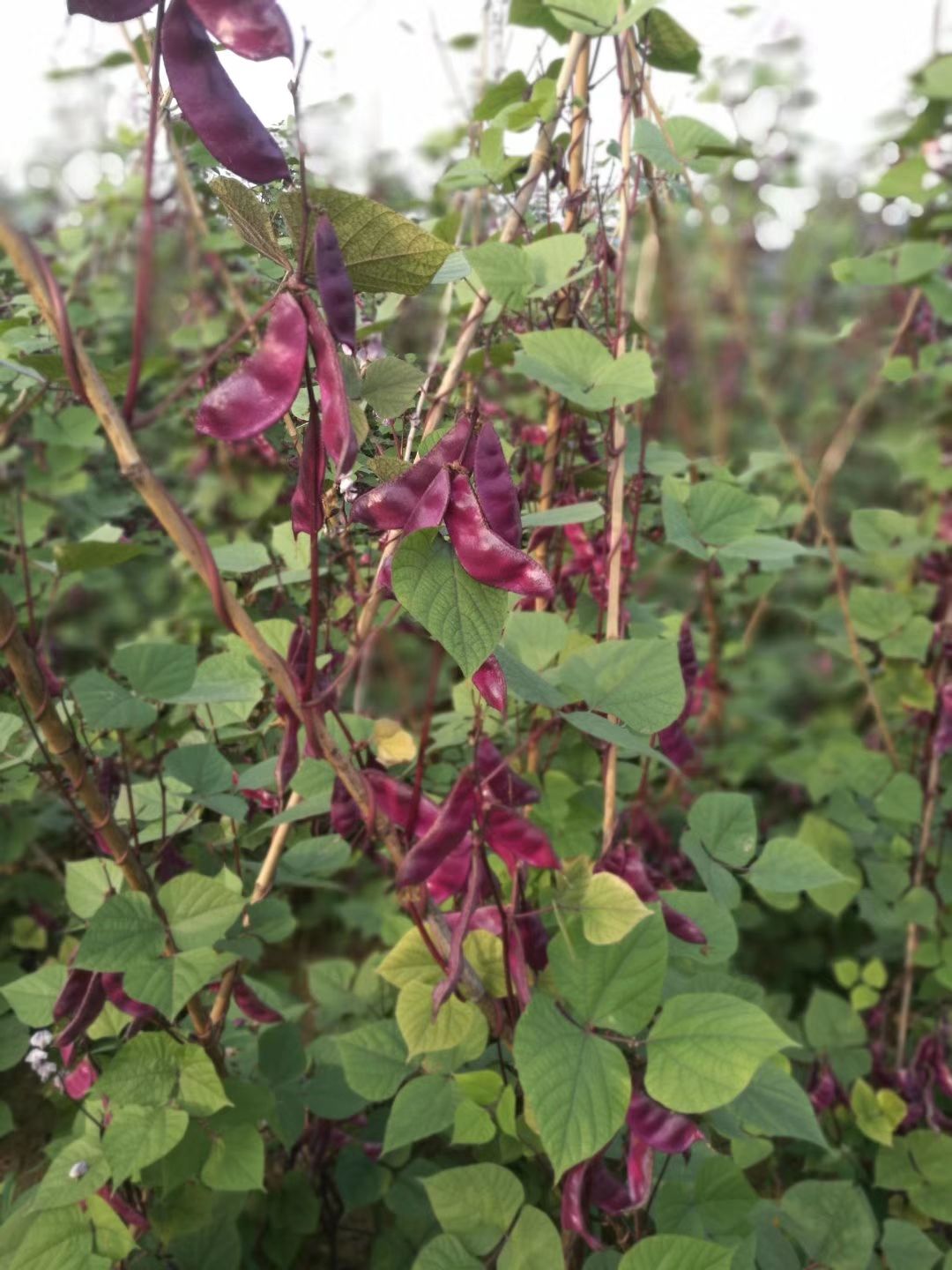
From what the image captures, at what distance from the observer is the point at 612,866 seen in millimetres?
991

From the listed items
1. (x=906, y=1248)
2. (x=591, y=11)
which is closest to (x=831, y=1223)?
(x=906, y=1248)

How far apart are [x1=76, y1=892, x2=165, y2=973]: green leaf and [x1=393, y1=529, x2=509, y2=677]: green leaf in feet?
1.58

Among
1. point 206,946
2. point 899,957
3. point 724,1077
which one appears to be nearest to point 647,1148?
point 724,1077

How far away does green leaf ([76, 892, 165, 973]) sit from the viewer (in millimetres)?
886

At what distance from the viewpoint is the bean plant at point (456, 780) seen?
0.63 m

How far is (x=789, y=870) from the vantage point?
1.07 meters

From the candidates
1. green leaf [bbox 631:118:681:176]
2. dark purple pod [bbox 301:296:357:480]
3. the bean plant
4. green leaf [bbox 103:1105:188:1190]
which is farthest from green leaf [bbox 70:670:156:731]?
green leaf [bbox 631:118:681:176]

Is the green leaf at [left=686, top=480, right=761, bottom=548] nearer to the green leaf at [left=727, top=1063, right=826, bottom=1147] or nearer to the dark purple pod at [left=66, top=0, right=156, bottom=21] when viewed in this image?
the green leaf at [left=727, top=1063, right=826, bottom=1147]

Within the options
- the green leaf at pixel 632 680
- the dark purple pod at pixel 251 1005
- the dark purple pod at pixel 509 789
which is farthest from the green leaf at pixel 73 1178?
the green leaf at pixel 632 680

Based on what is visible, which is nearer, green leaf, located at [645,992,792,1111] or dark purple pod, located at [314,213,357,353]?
dark purple pod, located at [314,213,357,353]

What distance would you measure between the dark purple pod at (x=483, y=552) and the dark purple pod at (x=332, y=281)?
119 millimetres

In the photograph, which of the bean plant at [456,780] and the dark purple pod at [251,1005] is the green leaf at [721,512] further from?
the dark purple pod at [251,1005]

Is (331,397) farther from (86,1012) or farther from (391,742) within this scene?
(86,1012)

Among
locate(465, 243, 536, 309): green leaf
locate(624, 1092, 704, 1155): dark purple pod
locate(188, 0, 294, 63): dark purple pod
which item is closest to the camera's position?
locate(188, 0, 294, 63): dark purple pod
